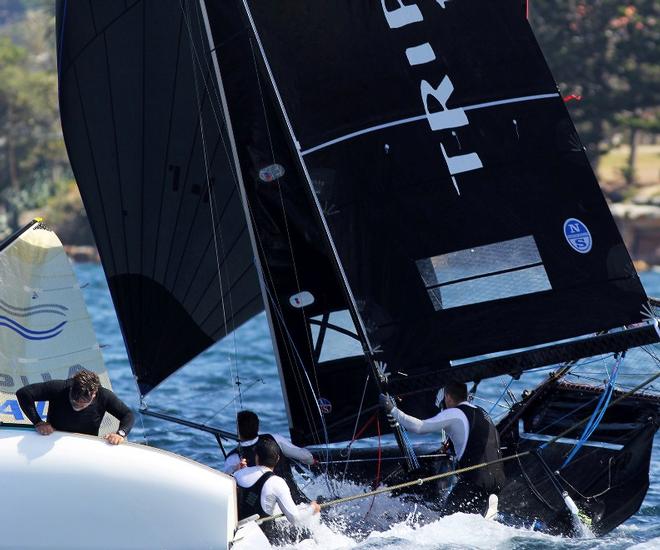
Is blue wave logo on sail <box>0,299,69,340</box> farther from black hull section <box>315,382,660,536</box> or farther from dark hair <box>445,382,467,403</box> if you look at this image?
dark hair <box>445,382,467,403</box>

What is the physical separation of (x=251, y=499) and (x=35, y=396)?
111 cm

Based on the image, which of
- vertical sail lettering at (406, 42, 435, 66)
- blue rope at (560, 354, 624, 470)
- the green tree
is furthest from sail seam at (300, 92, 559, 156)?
the green tree

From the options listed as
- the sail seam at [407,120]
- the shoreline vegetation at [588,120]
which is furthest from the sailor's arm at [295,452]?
the shoreline vegetation at [588,120]

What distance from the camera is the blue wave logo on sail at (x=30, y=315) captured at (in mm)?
7375

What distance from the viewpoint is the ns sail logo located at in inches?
255

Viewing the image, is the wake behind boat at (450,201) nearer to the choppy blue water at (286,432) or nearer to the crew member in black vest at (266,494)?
the choppy blue water at (286,432)

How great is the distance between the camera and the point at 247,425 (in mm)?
6363

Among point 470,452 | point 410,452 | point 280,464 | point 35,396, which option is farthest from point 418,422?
point 35,396

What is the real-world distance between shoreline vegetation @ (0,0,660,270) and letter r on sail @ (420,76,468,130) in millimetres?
28904

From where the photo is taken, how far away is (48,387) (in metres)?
6.03

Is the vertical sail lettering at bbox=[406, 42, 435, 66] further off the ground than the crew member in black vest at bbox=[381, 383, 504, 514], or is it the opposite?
the vertical sail lettering at bbox=[406, 42, 435, 66]

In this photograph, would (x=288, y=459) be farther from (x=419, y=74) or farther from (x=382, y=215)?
(x=419, y=74)

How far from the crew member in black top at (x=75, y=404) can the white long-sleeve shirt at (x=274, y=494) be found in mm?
590

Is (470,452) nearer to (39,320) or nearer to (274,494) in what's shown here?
(274,494)
